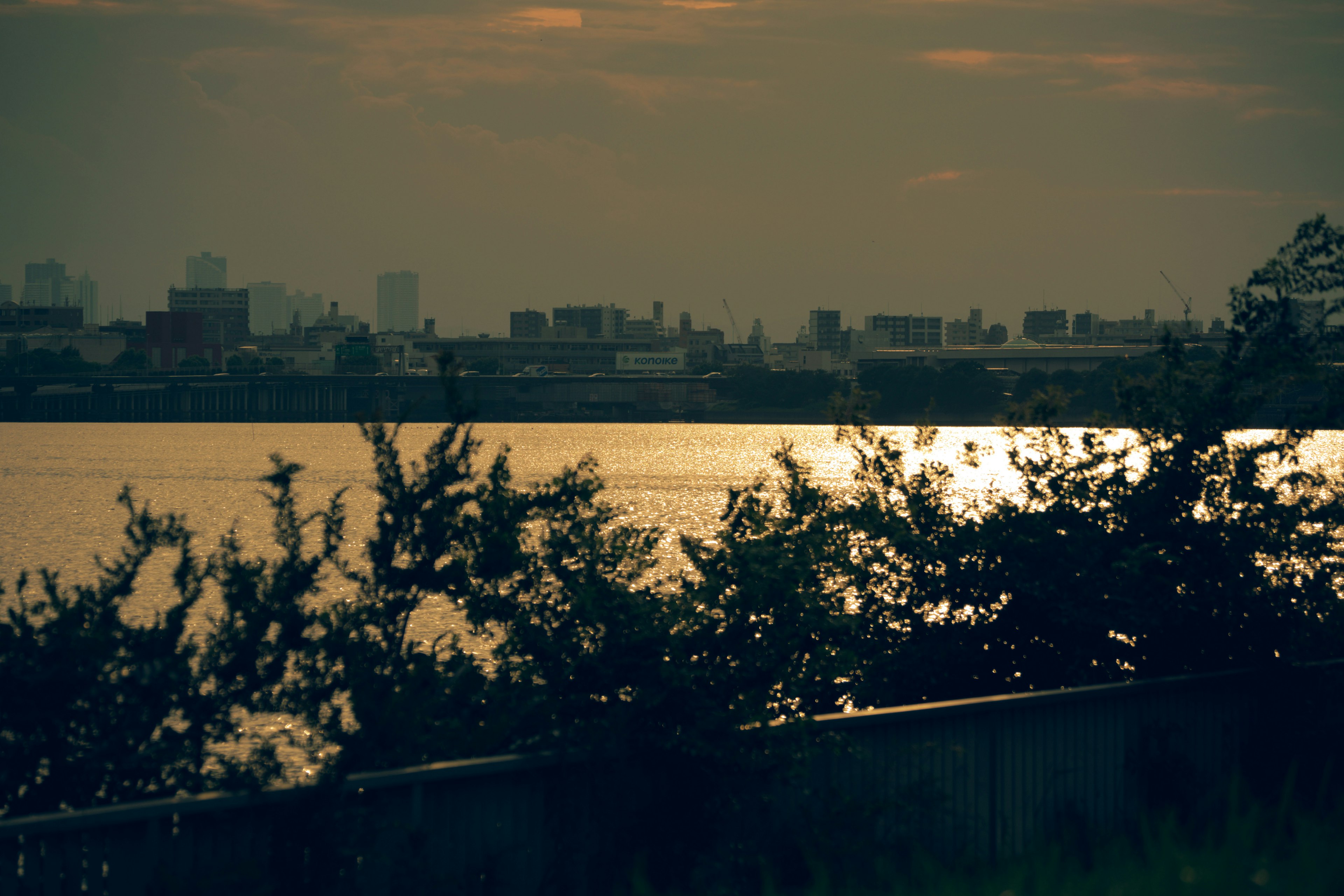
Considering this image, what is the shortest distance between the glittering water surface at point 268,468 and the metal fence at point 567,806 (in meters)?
4.43

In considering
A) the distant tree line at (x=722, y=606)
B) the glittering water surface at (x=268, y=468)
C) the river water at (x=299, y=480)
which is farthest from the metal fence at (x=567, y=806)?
the glittering water surface at (x=268, y=468)

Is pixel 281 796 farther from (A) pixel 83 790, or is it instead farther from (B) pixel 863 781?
(B) pixel 863 781

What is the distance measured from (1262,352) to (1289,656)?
3.67 metres

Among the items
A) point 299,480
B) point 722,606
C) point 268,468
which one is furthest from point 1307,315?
point 268,468

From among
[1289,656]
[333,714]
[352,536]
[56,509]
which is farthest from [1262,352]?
[56,509]

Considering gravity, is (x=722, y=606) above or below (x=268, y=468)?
above

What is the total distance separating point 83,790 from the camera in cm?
880

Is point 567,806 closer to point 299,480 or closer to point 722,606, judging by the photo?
point 722,606

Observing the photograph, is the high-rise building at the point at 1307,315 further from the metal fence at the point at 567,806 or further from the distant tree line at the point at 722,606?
the metal fence at the point at 567,806

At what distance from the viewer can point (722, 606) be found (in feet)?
35.7

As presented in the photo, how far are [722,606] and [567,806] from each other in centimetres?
277

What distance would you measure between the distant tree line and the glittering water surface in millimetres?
1337

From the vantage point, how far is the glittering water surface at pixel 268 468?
53875 mm

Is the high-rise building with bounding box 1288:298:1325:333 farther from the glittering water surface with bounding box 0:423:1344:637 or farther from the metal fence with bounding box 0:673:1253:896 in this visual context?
the metal fence with bounding box 0:673:1253:896
